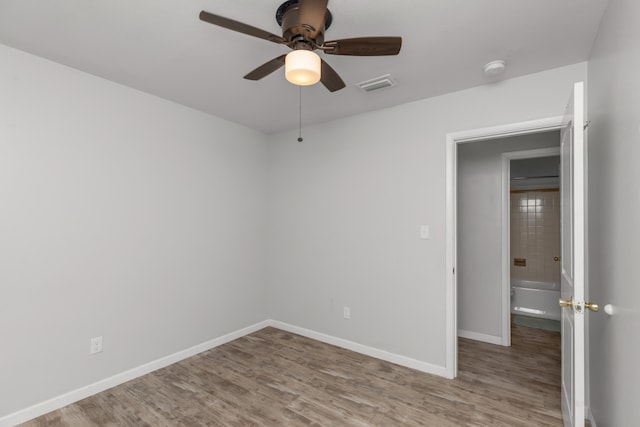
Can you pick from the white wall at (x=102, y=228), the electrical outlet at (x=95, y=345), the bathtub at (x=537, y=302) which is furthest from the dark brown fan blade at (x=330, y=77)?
the bathtub at (x=537, y=302)

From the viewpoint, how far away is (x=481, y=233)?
362 cm

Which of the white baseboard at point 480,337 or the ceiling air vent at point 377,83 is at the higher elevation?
the ceiling air vent at point 377,83

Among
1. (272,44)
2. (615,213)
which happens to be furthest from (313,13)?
(615,213)

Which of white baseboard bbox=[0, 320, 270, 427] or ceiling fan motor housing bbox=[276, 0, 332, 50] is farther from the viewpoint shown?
white baseboard bbox=[0, 320, 270, 427]

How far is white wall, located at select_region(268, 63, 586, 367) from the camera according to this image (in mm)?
2684

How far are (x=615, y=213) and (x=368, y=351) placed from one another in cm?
232

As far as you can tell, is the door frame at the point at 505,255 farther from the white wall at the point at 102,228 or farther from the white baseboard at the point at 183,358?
the white wall at the point at 102,228

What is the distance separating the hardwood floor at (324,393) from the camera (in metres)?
2.16

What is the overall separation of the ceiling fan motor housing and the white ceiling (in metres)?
0.07

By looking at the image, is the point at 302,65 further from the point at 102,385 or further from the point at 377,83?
the point at 102,385

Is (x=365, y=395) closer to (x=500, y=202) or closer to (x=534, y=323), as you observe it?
(x=500, y=202)

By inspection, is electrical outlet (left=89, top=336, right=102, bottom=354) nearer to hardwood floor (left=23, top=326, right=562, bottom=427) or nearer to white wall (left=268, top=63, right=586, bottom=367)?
hardwood floor (left=23, top=326, right=562, bottom=427)

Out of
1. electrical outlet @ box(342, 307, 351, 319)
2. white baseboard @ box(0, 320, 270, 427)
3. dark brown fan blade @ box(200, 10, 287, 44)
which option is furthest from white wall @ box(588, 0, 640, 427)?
white baseboard @ box(0, 320, 270, 427)

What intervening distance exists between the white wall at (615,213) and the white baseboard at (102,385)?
3094mm
